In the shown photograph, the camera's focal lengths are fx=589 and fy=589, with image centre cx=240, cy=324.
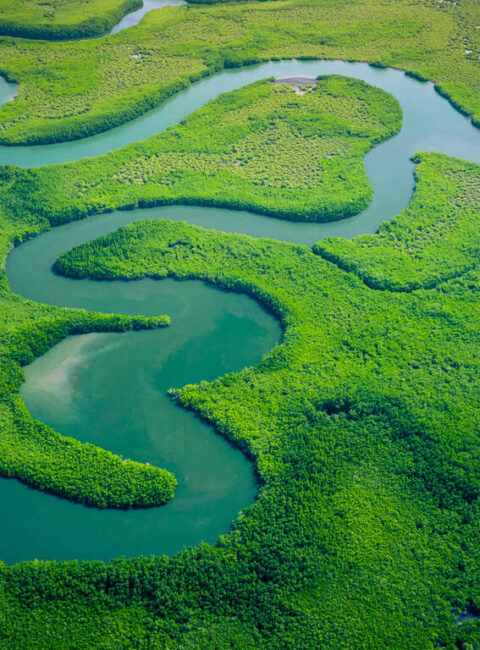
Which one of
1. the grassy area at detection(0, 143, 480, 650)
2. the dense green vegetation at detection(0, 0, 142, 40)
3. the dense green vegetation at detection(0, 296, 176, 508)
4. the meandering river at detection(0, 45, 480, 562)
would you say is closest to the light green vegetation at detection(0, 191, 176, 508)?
the dense green vegetation at detection(0, 296, 176, 508)

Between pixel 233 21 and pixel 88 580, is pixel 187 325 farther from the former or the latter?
pixel 233 21

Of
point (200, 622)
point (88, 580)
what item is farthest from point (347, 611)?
point (88, 580)

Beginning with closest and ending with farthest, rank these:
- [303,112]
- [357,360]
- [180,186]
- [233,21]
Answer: [357,360] → [180,186] → [303,112] → [233,21]

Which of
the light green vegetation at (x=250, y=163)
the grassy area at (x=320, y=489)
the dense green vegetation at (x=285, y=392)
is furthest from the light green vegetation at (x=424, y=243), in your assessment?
the light green vegetation at (x=250, y=163)

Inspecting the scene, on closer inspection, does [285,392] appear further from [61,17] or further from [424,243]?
[61,17]

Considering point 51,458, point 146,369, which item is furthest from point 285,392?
point 51,458

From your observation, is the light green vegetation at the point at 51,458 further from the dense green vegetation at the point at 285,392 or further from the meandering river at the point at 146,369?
the meandering river at the point at 146,369
